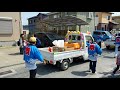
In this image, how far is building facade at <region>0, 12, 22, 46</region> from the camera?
1491 cm

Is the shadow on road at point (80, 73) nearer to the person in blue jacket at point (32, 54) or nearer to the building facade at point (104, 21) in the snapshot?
the person in blue jacket at point (32, 54)

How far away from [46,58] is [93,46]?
2051mm

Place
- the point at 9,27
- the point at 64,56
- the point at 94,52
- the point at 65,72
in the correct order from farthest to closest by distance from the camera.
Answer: the point at 9,27 < the point at 64,56 < the point at 65,72 < the point at 94,52

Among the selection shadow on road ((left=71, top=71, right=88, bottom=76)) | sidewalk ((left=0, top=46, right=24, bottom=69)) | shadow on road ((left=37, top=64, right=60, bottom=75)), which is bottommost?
shadow on road ((left=71, top=71, right=88, bottom=76))

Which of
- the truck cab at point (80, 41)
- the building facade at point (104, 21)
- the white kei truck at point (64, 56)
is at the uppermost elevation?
the building facade at point (104, 21)

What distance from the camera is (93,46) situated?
6.40 m

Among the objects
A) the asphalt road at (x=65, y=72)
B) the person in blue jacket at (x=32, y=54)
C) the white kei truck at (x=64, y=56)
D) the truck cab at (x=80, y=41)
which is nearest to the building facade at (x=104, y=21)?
the truck cab at (x=80, y=41)

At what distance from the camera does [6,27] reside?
15.1m

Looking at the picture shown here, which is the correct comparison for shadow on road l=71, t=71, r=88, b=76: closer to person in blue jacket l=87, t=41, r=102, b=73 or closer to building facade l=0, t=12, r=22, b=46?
person in blue jacket l=87, t=41, r=102, b=73

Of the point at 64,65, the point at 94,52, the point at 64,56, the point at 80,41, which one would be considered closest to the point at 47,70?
the point at 64,65

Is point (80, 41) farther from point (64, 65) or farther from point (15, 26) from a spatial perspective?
point (15, 26)

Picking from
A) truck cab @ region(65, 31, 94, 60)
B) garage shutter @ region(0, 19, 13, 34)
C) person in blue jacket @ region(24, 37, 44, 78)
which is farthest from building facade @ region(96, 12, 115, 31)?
person in blue jacket @ region(24, 37, 44, 78)

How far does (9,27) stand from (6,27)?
299 mm

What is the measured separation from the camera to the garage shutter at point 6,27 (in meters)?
14.9
